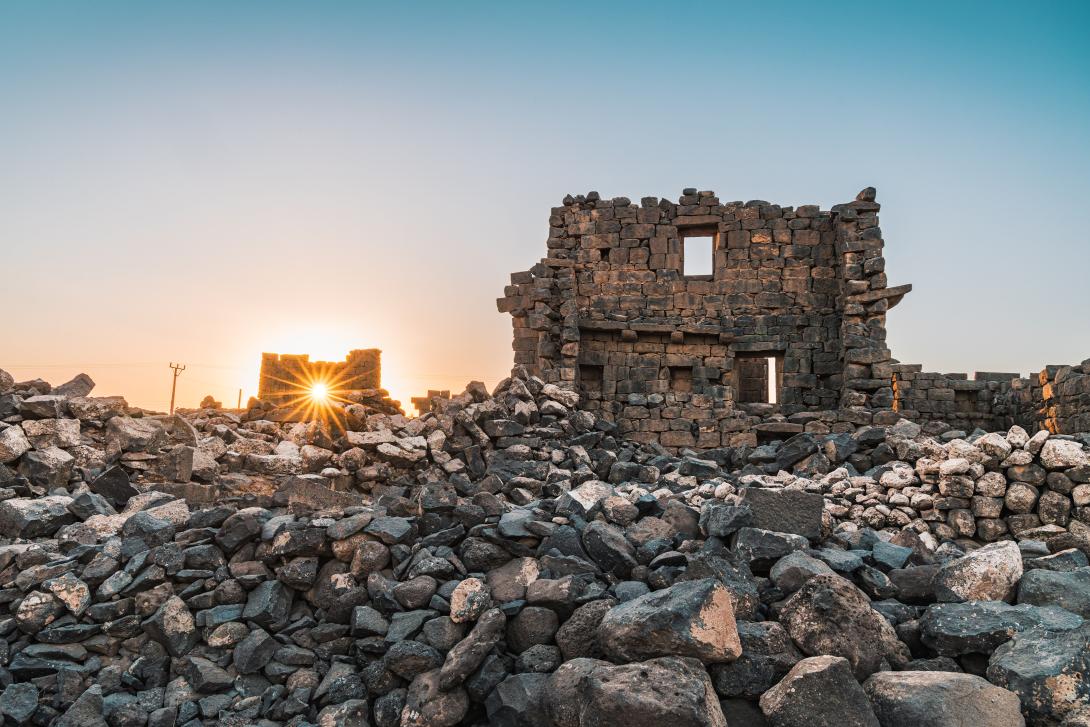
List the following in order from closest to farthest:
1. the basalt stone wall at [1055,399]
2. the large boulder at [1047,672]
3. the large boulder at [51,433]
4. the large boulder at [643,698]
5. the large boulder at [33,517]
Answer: the large boulder at [643,698] < the large boulder at [1047,672] < the large boulder at [33,517] < the large boulder at [51,433] < the basalt stone wall at [1055,399]

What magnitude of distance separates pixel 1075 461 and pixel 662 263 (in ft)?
26.8

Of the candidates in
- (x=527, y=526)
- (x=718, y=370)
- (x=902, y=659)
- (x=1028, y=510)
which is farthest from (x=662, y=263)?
(x=902, y=659)

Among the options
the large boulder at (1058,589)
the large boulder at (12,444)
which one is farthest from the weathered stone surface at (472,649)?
the large boulder at (12,444)

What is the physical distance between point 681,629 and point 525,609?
0.99m

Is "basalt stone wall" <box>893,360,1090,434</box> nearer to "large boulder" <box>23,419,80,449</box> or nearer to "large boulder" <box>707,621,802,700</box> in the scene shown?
"large boulder" <box>707,621,802,700</box>

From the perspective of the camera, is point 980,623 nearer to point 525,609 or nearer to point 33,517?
point 525,609

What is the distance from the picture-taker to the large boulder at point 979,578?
356 cm

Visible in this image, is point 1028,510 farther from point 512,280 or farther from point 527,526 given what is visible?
point 512,280

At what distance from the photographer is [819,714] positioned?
103 inches

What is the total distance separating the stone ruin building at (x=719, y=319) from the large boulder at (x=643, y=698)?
29.5 ft

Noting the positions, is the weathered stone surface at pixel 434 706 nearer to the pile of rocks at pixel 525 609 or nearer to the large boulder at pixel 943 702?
the pile of rocks at pixel 525 609

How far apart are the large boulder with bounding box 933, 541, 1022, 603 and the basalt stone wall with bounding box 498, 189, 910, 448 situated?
8.03 m

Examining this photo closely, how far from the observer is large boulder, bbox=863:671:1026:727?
2646 millimetres

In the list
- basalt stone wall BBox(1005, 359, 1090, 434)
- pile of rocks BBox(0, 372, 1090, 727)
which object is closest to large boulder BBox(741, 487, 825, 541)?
pile of rocks BBox(0, 372, 1090, 727)
